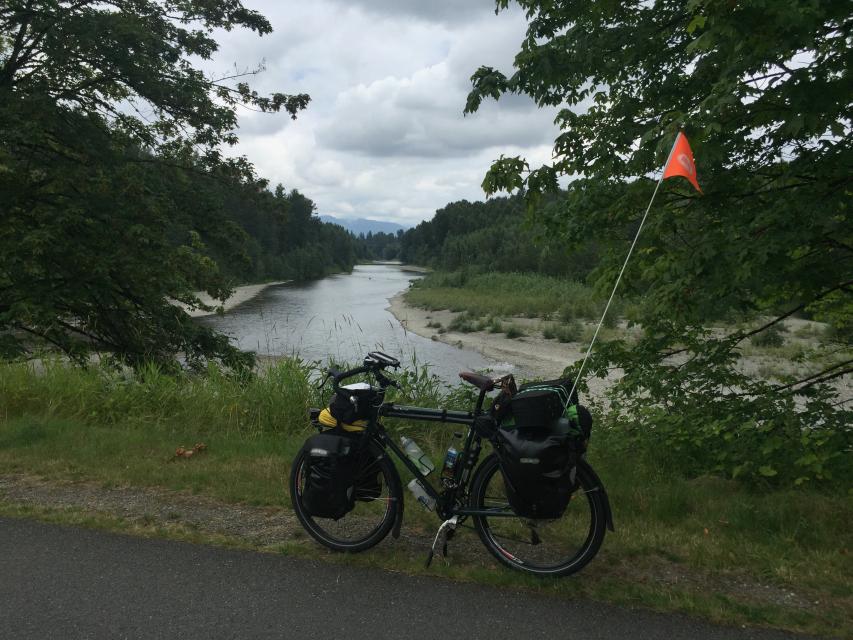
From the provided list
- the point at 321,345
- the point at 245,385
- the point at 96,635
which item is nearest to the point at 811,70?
the point at 96,635

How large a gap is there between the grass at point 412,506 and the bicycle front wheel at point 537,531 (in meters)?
0.11

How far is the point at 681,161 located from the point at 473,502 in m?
2.16

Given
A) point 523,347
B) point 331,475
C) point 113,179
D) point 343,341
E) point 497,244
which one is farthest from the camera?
point 497,244

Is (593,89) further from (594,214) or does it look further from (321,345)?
(321,345)

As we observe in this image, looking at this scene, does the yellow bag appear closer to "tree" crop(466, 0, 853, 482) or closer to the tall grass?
"tree" crop(466, 0, 853, 482)

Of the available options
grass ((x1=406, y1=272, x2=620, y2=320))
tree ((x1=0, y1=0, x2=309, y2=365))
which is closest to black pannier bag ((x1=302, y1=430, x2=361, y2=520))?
tree ((x1=0, y1=0, x2=309, y2=365))

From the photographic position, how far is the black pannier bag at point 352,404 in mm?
3637

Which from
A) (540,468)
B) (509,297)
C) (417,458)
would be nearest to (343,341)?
(417,458)

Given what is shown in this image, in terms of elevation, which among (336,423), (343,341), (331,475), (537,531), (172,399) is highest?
(336,423)

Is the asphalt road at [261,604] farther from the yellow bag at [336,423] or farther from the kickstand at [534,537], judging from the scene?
the yellow bag at [336,423]

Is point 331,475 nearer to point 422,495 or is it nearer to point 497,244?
point 422,495

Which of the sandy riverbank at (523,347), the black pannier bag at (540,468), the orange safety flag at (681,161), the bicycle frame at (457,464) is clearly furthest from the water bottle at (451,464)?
the sandy riverbank at (523,347)

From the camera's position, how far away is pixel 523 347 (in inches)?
1172

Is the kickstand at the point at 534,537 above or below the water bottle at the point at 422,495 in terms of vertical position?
below
